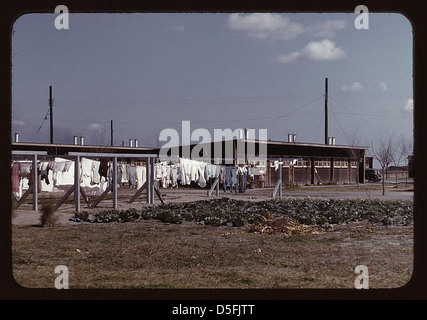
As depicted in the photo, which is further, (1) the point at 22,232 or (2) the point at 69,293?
(1) the point at 22,232

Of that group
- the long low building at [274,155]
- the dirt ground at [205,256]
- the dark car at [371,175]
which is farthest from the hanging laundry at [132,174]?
the dark car at [371,175]

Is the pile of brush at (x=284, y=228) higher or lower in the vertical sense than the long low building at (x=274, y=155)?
lower

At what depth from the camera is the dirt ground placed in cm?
521

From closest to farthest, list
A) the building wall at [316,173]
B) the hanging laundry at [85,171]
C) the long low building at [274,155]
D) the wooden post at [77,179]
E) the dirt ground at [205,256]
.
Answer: the dirt ground at [205,256], the wooden post at [77,179], the hanging laundry at [85,171], the long low building at [274,155], the building wall at [316,173]

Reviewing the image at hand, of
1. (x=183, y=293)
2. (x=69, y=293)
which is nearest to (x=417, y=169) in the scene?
(x=183, y=293)

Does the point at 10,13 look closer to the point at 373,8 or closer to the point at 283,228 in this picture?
the point at 373,8

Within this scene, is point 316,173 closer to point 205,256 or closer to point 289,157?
point 289,157

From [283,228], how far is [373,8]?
25.0 ft

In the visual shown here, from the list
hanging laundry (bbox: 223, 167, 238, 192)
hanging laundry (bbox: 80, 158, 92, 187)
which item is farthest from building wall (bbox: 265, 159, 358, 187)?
hanging laundry (bbox: 80, 158, 92, 187)

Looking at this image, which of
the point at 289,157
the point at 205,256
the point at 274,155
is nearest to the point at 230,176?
the point at 274,155

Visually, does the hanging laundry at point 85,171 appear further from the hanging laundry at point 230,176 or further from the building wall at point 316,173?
the building wall at point 316,173

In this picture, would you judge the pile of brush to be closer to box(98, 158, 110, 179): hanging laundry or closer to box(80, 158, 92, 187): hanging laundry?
box(98, 158, 110, 179): hanging laundry

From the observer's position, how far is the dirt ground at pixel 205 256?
521 cm

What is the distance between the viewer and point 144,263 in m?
6.34
